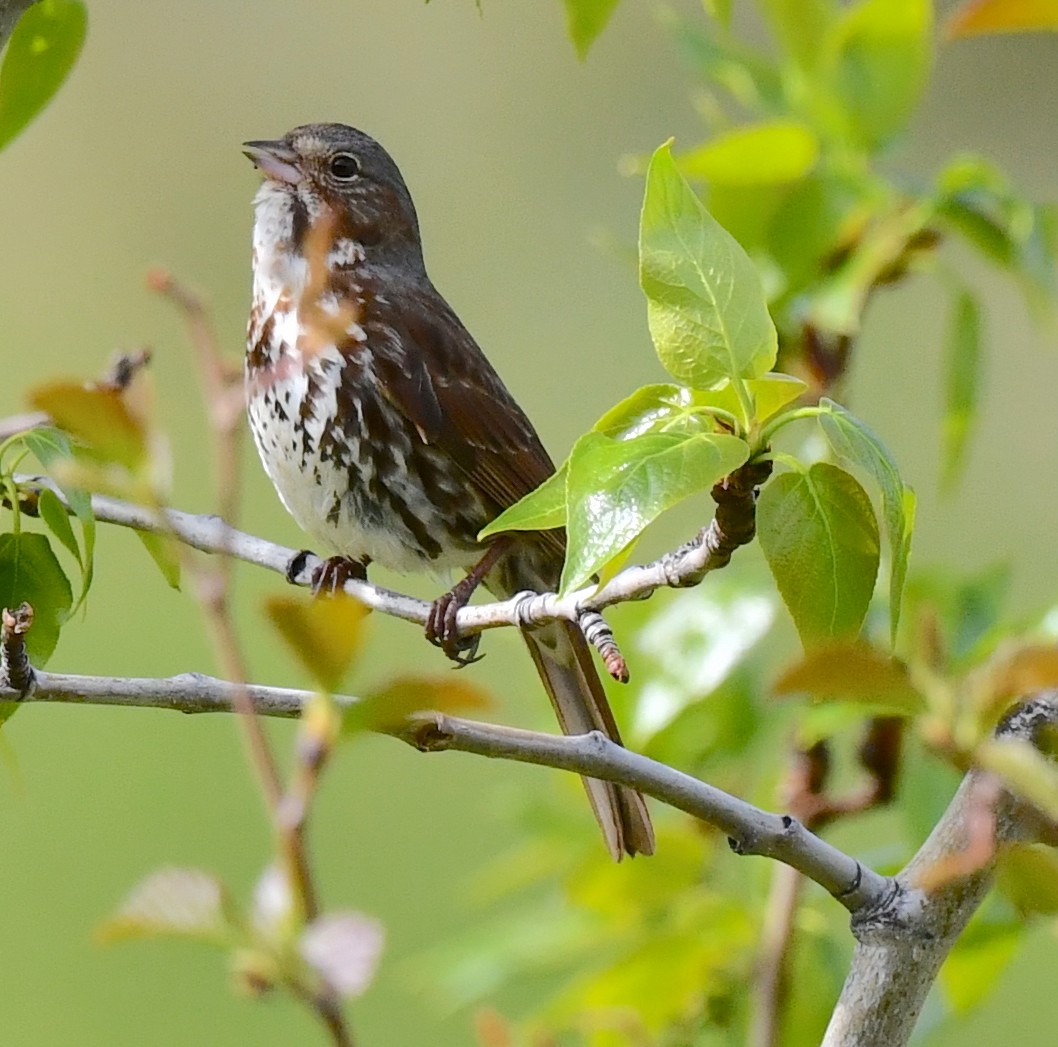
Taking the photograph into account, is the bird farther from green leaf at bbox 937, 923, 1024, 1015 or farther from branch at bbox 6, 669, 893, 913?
branch at bbox 6, 669, 893, 913

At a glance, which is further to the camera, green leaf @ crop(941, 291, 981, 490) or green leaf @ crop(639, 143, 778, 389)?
green leaf @ crop(941, 291, 981, 490)

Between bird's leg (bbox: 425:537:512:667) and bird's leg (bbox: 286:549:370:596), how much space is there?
0.42 feet

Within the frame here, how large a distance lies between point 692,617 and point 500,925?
397mm

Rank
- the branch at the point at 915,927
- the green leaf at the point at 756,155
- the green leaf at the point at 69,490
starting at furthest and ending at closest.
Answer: the green leaf at the point at 756,155, the green leaf at the point at 69,490, the branch at the point at 915,927

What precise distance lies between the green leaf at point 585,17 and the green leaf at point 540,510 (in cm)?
29

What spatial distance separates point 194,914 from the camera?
26.9 inches

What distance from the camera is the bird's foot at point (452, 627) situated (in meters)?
2.01

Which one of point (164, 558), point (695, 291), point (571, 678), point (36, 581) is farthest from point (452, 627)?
point (695, 291)

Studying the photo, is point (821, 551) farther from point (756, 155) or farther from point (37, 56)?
point (756, 155)

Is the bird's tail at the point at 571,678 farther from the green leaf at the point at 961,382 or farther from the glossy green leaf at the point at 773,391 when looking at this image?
the glossy green leaf at the point at 773,391

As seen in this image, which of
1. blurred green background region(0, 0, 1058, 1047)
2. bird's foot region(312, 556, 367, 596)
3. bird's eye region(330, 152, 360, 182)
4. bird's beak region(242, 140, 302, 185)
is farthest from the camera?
blurred green background region(0, 0, 1058, 1047)

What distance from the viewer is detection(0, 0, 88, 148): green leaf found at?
130cm

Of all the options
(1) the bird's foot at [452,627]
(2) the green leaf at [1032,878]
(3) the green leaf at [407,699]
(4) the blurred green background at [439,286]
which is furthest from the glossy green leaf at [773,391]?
(4) the blurred green background at [439,286]

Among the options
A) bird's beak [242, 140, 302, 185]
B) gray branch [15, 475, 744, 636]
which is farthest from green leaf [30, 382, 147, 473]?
bird's beak [242, 140, 302, 185]
